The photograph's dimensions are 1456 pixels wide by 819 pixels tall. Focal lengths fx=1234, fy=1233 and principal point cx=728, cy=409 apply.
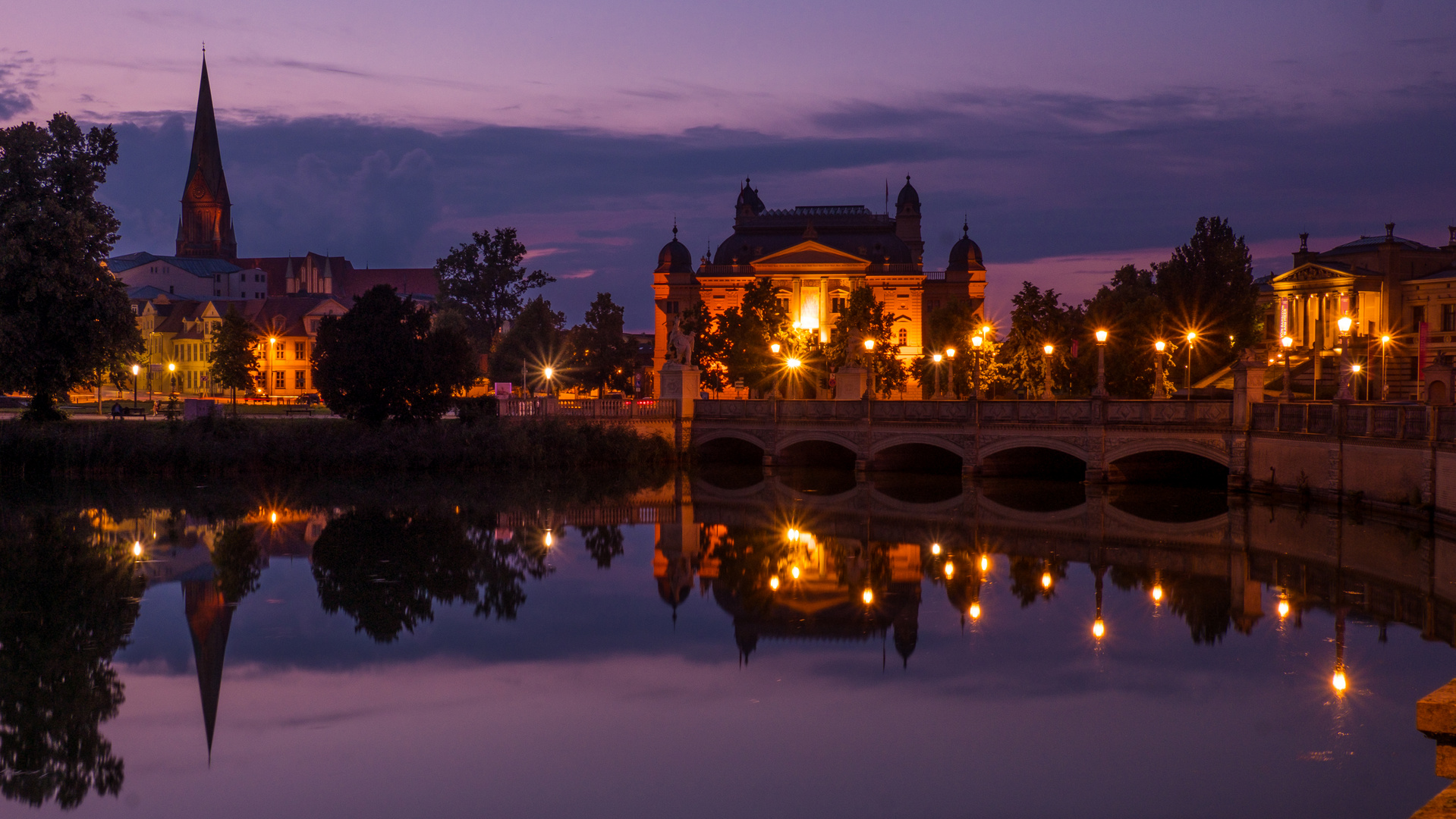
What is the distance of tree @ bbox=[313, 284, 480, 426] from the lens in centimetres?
5362

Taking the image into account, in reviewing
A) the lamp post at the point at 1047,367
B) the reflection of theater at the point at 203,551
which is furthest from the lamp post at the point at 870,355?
the reflection of theater at the point at 203,551

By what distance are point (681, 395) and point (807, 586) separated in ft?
97.9

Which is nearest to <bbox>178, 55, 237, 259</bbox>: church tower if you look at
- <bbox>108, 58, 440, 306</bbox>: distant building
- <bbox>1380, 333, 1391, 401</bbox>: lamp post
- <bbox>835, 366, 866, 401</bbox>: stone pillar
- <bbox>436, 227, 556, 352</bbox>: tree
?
<bbox>108, 58, 440, 306</bbox>: distant building

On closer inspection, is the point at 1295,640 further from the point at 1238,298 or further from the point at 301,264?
the point at 301,264

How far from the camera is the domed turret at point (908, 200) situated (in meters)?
124

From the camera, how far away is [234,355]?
87750 millimetres

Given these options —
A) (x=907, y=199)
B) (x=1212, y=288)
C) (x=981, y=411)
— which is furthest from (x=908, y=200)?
(x=981, y=411)

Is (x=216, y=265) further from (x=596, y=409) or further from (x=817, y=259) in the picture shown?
(x=596, y=409)

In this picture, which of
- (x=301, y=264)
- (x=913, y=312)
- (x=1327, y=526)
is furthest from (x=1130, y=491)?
(x=301, y=264)

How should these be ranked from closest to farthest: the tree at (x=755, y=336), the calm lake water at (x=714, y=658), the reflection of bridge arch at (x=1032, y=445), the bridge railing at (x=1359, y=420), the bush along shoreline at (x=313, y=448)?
the calm lake water at (x=714, y=658)
the bridge railing at (x=1359, y=420)
the reflection of bridge arch at (x=1032, y=445)
the bush along shoreline at (x=313, y=448)
the tree at (x=755, y=336)

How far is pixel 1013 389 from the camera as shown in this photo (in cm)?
7231

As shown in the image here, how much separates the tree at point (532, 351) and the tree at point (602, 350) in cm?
115

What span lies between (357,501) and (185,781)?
2735 centimetres

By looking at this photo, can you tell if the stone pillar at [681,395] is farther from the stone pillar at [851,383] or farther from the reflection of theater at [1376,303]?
the reflection of theater at [1376,303]
